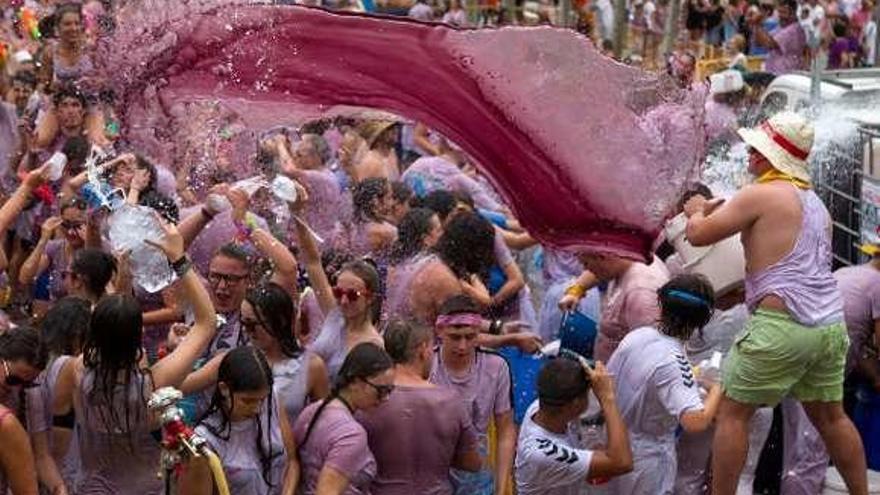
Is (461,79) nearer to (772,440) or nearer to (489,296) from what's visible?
→ (489,296)

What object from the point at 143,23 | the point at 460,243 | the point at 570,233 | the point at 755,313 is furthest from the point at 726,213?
the point at 143,23

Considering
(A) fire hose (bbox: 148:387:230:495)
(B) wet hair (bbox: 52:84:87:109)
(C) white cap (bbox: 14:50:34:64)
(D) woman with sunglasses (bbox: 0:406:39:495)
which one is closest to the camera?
(A) fire hose (bbox: 148:387:230:495)

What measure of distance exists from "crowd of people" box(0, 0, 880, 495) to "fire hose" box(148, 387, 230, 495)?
0.6 inches

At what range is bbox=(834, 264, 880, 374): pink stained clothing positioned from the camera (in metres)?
7.30

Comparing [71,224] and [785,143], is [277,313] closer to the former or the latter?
[785,143]

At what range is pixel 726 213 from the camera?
20.9 ft

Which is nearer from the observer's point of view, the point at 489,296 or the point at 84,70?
the point at 489,296

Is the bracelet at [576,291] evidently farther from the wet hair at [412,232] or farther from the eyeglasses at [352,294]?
the eyeglasses at [352,294]

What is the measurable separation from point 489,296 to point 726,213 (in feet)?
4.94

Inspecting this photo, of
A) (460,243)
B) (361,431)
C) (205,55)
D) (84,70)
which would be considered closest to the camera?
(361,431)

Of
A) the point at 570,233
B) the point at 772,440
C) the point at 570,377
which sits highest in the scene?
the point at 570,233

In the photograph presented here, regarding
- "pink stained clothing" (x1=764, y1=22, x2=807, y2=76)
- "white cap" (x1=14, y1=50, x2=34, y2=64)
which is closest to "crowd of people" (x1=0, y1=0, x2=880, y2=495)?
"white cap" (x1=14, y1=50, x2=34, y2=64)

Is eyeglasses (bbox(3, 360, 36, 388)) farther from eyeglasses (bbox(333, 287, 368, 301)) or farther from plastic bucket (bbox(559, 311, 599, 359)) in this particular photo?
plastic bucket (bbox(559, 311, 599, 359))

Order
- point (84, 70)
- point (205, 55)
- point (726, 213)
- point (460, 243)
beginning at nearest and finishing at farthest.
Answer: point (205, 55) → point (726, 213) → point (460, 243) → point (84, 70)
